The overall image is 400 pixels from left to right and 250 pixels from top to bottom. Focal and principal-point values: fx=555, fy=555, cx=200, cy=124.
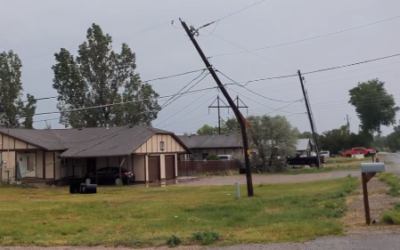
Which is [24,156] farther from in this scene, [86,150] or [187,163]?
[187,163]

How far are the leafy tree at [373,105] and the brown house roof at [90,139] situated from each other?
26.8 meters

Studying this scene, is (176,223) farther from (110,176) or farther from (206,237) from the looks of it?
(110,176)

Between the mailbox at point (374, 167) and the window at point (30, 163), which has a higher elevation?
the window at point (30, 163)

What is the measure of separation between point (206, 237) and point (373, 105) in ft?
196

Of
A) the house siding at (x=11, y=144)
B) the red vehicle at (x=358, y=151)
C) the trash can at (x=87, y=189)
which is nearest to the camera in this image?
the trash can at (x=87, y=189)

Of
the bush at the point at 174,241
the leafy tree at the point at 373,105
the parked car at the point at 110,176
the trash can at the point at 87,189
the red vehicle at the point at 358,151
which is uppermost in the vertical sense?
the leafy tree at the point at 373,105

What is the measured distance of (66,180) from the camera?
4750 cm

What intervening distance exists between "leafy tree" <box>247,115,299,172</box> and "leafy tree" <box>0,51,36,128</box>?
87.6 ft

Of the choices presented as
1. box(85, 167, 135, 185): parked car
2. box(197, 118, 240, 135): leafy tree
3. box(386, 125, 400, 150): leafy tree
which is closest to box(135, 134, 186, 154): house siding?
box(85, 167, 135, 185): parked car

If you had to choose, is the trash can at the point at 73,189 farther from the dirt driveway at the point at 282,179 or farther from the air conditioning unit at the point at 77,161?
the air conditioning unit at the point at 77,161

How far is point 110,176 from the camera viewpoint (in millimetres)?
45500

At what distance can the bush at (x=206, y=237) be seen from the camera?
12703 mm

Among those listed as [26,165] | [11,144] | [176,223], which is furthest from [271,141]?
[176,223]

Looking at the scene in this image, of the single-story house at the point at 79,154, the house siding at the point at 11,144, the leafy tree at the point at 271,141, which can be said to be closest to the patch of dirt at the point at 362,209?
the single-story house at the point at 79,154
